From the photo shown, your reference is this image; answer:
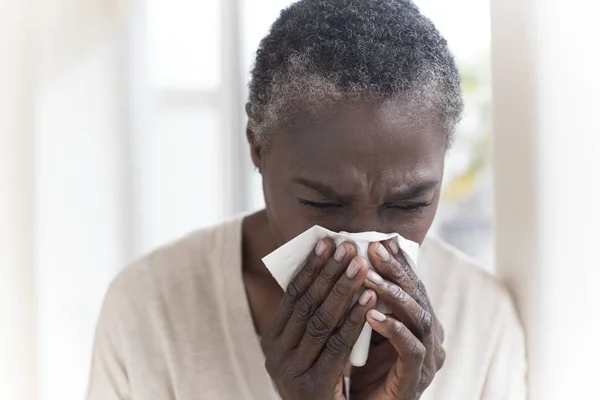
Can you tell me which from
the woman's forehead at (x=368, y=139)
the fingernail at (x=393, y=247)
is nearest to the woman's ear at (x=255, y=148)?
the woman's forehead at (x=368, y=139)

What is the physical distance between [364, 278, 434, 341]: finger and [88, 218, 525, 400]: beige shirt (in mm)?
187

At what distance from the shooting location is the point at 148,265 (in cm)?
105

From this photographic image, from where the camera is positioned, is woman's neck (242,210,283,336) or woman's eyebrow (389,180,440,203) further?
woman's neck (242,210,283,336)

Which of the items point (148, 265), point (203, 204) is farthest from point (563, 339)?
point (203, 204)

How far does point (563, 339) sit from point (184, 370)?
1.71 ft

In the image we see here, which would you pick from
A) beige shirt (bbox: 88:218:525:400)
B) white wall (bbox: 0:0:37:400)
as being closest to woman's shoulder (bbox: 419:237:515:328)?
beige shirt (bbox: 88:218:525:400)

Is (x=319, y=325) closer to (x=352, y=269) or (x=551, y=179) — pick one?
(x=352, y=269)

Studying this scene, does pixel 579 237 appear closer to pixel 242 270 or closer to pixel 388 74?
pixel 388 74

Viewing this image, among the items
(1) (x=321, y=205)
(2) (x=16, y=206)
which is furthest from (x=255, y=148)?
(2) (x=16, y=206)

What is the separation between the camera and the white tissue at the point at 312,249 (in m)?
0.79

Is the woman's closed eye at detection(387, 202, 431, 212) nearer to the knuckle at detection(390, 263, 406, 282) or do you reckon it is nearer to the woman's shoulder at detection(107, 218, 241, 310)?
the knuckle at detection(390, 263, 406, 282)

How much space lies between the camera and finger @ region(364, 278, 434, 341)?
2.56 feet

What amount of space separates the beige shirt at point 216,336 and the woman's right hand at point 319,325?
0.33ft

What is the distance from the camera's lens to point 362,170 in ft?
2.61
